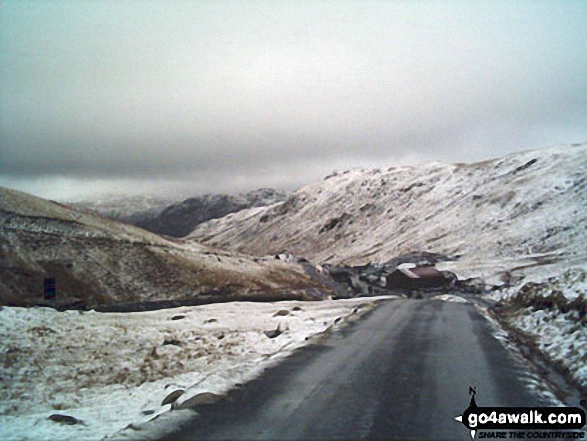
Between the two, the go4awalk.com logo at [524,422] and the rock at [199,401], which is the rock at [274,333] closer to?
the rock at [199,401]

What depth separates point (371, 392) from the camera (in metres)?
12.9

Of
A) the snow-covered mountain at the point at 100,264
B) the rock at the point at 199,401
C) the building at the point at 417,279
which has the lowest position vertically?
the building at the point at 417,279

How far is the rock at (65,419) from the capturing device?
12.2 meters

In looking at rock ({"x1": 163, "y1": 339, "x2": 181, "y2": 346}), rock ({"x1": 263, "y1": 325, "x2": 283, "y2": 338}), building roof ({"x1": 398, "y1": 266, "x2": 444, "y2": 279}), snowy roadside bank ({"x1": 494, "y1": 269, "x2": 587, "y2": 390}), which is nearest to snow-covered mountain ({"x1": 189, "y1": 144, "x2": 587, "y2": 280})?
building roof ({"x1": 398, "y1": 266, "x2": 444, "y2": 279})

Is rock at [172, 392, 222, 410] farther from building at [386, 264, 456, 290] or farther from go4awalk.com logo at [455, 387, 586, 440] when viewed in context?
building at [386, 264, 456, 290]

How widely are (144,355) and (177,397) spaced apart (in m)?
8.00

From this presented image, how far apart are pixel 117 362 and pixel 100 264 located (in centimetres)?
4235

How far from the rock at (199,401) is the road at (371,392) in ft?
1.18

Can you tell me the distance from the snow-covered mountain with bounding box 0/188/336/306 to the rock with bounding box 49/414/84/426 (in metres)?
35.5

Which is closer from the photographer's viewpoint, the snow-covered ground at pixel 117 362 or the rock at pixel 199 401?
the rock at pixel 199 401

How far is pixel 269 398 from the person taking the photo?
40.2ft

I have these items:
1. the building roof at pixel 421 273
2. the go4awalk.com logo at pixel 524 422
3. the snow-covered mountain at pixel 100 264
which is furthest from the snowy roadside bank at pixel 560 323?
the building roof at pixel 421 273

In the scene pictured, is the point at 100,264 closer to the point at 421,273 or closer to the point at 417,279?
the point at 417,279

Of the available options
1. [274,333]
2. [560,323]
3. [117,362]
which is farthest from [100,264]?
[560,323]
